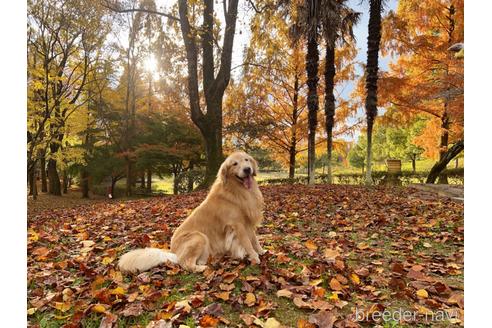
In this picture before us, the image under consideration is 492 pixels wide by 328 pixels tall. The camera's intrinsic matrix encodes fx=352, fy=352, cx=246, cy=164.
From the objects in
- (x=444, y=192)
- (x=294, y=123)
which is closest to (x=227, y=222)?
(x=444, y=192)

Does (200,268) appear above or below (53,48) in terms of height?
below

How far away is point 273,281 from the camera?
122 inches

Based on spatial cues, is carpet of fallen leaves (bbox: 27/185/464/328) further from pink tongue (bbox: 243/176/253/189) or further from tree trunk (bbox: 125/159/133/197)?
tree trunk (bbox: 125/159/133/197)

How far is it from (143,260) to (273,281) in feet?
4.41

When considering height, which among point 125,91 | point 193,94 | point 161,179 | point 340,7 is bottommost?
point 161,179

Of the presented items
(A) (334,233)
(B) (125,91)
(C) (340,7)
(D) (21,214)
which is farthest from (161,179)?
(D) (21,214)

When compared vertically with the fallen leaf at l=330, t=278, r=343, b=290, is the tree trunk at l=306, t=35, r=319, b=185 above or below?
above

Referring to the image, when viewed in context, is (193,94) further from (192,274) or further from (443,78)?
(192,274)

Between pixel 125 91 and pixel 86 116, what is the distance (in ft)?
14.6

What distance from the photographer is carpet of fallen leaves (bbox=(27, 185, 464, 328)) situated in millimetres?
2574

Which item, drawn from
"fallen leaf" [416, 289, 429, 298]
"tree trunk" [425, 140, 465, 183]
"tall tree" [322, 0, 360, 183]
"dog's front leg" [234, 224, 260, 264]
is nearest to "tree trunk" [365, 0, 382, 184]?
"tall tree" [322, 0, 360, 183]

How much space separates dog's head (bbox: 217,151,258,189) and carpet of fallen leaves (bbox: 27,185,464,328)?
2.86 feet

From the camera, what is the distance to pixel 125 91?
73.2ft

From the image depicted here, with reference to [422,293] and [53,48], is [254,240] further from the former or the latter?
[53,48]
